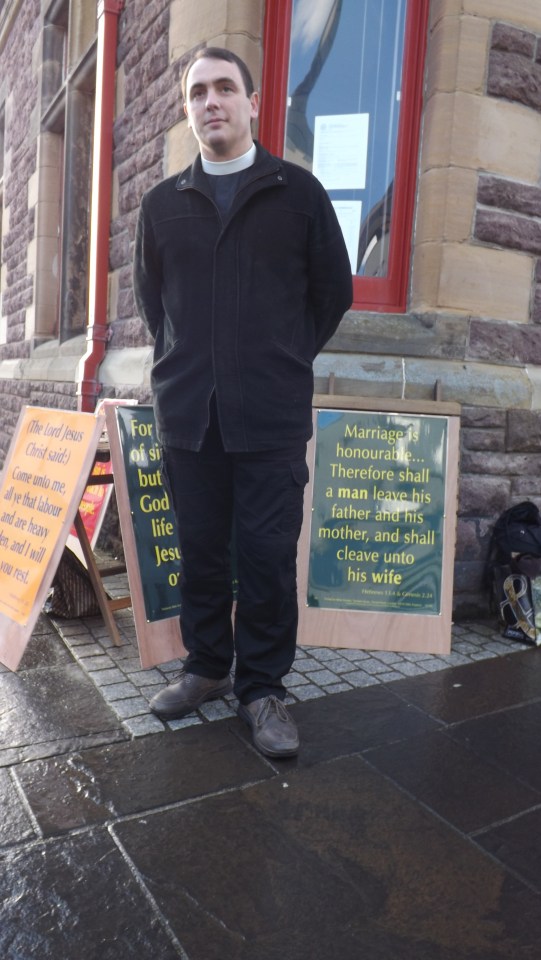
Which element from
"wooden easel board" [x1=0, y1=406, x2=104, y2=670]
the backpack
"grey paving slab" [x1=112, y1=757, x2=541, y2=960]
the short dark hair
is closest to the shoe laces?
"grey paving slab" [x1=112, y1=757, x2=541, y2=960]

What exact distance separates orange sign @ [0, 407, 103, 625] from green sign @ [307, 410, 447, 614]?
1.11 metres

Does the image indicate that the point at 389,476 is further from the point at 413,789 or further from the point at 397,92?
the point at 397,92

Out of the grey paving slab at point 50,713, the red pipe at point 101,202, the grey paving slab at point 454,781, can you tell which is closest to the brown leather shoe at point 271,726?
the grey paving slab at point 454,781

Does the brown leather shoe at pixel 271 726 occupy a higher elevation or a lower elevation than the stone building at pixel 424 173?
lower

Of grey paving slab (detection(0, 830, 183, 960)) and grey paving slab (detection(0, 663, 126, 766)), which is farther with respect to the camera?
grey paving slab (detection(0, 663, 126, 766))

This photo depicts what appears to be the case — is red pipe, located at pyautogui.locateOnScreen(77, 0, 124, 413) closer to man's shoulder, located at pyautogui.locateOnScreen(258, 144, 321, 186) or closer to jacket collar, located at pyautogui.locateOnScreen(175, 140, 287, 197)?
jacket collar, located at pyautogui.locateOnScreen(175, 140, 287, 197)

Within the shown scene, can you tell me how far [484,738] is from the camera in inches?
105

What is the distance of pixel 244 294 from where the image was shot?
2480mm

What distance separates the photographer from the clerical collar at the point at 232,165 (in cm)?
252

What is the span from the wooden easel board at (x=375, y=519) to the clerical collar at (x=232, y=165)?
124cm

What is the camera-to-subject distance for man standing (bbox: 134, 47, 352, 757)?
248 centimetres

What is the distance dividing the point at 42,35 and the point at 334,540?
7.02 metres

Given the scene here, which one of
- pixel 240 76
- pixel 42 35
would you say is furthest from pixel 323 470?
pixel 42 35

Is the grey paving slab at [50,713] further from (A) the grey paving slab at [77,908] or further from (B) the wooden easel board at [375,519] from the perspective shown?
(B) the wooden easel board at [375,519]
